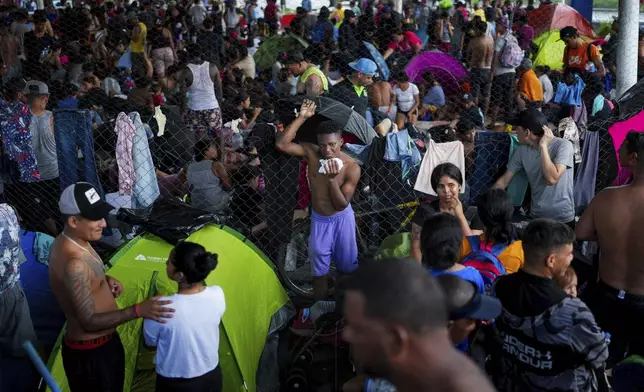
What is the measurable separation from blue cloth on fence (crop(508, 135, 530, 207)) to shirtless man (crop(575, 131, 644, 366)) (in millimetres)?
1410

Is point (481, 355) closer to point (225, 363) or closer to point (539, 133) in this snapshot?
point (225, 363)

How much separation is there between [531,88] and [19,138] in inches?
259

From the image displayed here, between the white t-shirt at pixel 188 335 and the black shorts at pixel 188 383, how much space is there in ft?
0.09

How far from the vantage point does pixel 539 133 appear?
18.4ft

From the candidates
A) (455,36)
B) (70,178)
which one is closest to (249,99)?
(70,178)

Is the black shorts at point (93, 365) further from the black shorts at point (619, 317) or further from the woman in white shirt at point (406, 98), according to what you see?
the woman in white shirt at point (406, 98)

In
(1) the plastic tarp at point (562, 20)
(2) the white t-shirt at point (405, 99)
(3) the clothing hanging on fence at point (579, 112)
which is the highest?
(3) the clothing hanging on fence at point (579, 112)

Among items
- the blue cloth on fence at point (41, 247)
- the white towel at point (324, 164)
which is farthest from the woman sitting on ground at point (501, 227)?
the blue cloth on fence at point (41, 247)

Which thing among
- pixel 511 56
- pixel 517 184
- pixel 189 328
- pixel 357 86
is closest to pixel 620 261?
pixel 517 184

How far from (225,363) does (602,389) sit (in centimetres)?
228

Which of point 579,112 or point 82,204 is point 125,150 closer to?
point 82,204

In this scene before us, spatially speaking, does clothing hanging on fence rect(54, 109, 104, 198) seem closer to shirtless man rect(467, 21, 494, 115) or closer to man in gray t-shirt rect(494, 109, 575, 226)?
man in gray t-shirt rect(494, 109, 575, 226)

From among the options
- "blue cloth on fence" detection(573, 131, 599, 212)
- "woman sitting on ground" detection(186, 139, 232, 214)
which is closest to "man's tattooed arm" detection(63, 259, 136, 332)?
"woman sitting on ground" detection(186, 139, 232, 214)

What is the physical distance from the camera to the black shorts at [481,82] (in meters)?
11.9
